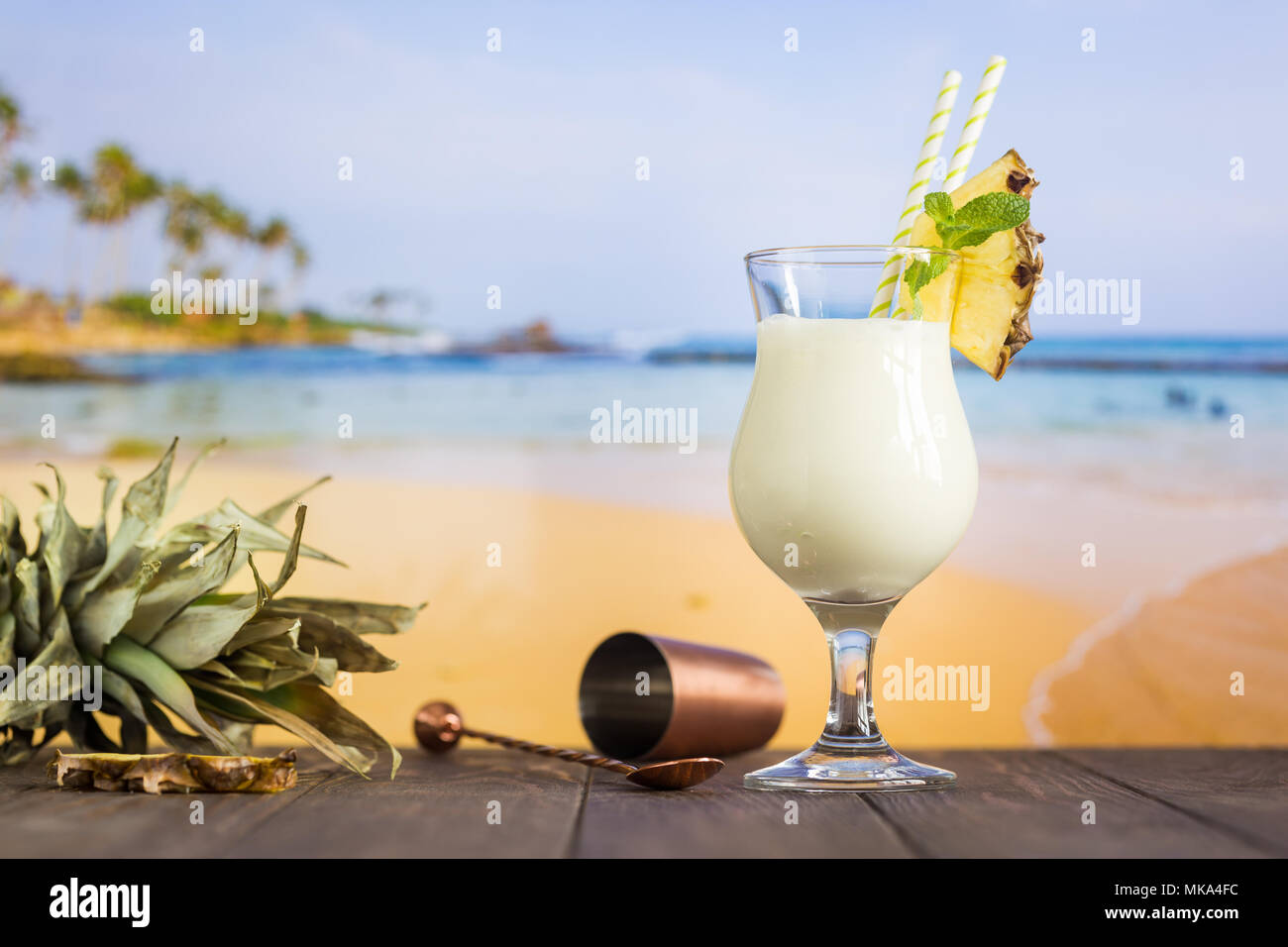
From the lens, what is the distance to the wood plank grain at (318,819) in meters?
0.74

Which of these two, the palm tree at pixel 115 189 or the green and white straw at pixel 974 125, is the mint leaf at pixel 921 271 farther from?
the palm tree at pixel 115 189

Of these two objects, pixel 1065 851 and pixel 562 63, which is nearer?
pixel 1065 851

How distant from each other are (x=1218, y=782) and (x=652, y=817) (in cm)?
53

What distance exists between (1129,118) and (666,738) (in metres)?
4.03

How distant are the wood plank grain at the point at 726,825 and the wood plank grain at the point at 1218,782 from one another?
247 millimetres

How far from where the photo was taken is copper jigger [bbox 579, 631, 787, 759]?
3.86 feet

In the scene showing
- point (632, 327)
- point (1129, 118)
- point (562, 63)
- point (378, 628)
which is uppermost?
point (562, 63)

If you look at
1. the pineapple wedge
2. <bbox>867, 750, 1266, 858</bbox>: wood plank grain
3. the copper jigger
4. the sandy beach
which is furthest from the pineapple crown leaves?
the sandy beach

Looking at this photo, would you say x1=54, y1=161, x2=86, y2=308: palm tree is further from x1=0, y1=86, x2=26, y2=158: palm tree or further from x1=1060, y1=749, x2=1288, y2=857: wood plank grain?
x1=1060, y1=749, x2=1288, y2=857: wood plank grain
